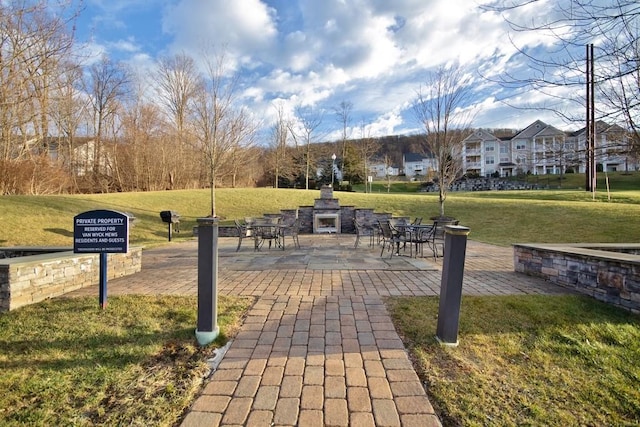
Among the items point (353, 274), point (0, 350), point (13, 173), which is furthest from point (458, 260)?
point (13, 173)

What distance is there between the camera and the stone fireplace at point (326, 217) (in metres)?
12.6

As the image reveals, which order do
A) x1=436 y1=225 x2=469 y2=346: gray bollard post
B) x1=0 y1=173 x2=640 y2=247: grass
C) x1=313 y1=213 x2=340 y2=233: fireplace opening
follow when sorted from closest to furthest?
x1=436 y1=225 x2=469 y2=346: gray bollard post < x1=0 y1=173 x2=640 y2=247: grass < x1=313 y1=213 x2=340 y2=233: fireplace opening

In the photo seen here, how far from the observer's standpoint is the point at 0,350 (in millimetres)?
2588

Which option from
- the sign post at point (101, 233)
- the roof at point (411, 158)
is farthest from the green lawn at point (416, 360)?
the roof at point (411, 158)

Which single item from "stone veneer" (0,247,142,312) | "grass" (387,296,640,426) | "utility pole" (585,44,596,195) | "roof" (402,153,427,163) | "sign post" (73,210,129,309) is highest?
"roof" (402,153,427,163)

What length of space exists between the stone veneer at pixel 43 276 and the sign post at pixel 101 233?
0.80m

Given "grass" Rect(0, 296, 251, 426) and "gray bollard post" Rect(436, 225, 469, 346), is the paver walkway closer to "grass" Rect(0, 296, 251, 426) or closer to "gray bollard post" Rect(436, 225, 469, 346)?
"grass" Rect(0, 296, 251, 426)

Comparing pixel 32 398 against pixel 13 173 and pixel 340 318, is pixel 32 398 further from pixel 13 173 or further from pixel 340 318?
pixel 13 173

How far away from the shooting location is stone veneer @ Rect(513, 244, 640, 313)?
3553 millimetres

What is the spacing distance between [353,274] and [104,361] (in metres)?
3.65

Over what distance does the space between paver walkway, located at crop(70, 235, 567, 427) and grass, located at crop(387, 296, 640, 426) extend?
0.80ft

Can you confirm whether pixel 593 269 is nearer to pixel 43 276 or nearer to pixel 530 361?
pixel 530 361

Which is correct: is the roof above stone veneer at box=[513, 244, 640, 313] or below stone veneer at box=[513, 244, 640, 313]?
above

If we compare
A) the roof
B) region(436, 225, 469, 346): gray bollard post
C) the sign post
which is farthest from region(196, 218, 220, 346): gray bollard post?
the roof
